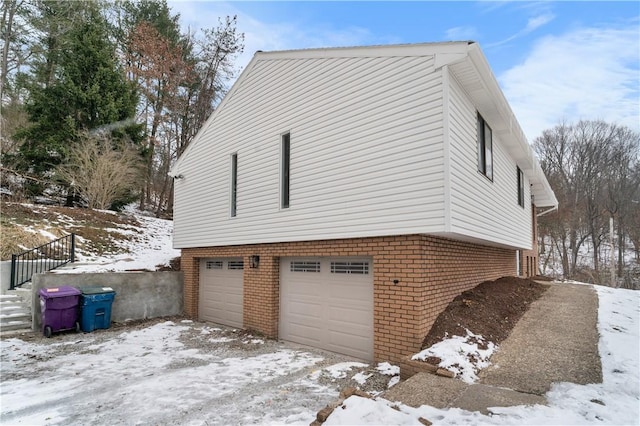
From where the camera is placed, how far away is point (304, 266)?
761cm

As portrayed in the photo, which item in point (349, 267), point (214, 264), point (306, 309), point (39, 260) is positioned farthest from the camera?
point (39, 260)

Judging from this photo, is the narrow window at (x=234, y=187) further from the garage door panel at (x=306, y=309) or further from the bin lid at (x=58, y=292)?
the bin lid at (x=58, y=292)

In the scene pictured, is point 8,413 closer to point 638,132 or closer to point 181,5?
point 181,5

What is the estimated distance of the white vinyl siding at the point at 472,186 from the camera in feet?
18.1

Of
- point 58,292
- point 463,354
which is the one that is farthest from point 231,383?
point 58,292

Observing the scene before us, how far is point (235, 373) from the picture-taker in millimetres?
5543

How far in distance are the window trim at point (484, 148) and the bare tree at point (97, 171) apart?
14643 mm

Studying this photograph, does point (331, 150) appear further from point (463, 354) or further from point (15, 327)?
point (15, 327)

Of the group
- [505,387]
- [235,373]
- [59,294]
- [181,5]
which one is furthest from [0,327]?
[181,5]

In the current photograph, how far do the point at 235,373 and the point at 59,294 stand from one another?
527cm

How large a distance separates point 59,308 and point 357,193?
23.7 feet

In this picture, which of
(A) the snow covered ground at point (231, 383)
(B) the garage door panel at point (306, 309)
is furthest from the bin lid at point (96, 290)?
(B) the garage door panel at point (306, 309)

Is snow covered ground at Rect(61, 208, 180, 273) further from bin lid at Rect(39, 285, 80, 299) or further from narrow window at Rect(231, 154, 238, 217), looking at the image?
narrow window at Rect(231, 154, 238, 217)

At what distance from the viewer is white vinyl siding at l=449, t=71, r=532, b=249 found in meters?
5.50
